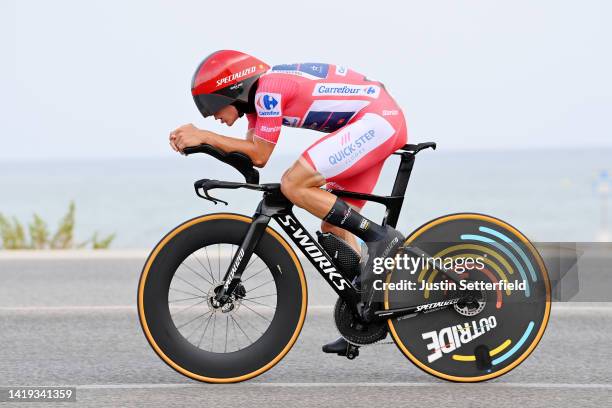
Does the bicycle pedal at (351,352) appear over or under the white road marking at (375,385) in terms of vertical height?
over

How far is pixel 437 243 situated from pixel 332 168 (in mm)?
665

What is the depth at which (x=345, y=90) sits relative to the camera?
Answer: 203 inches

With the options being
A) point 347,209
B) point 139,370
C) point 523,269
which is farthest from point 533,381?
point 139,370

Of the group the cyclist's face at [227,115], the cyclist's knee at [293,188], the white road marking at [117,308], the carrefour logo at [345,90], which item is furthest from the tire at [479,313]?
the white road marking at [117,308]

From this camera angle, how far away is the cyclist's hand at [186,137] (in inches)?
196

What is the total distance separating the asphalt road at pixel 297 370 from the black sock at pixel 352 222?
0.77 meters

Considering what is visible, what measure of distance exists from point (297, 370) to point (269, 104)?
1.55 metres

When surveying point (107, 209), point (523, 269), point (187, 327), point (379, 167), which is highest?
point (379, 167)

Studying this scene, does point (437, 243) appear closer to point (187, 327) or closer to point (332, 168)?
point (332, 168)

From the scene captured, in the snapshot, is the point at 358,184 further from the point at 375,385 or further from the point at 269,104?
the point at 375,385

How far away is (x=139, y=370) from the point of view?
561 centimetres

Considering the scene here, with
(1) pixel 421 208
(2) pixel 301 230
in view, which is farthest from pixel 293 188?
(1) pixel 421 208

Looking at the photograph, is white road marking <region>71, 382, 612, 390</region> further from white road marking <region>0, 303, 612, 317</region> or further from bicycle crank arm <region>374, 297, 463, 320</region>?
white road marking <region>0, 303, 612, 317</region>

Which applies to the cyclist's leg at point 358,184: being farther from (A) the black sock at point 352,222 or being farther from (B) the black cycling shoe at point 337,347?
A: (B) the black cycling shoe at point 337,347
